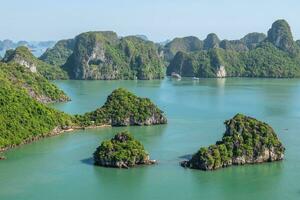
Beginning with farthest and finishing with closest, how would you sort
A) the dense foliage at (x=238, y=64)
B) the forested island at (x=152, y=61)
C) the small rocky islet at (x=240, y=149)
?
the dense foliage at (x=238, y=64) → the forested island at (x=152, y=61) → the small rocky islet at (x=240, y=149)

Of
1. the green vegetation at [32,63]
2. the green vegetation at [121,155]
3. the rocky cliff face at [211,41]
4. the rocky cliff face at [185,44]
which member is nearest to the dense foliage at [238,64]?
the green vegetation at [32,63]

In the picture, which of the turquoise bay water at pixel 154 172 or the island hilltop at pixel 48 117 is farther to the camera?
the island hilltop at pixel 48 117

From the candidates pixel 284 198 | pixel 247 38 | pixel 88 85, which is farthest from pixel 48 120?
pixel 247 38

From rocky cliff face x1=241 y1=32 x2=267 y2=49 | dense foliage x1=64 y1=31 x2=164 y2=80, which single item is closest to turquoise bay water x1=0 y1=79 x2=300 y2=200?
dense foliage x1=64 y1=31 x2=164 y2=80

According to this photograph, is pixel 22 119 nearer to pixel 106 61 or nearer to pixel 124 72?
pixel 106 61

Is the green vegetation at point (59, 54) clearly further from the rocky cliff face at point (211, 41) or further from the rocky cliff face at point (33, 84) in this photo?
the rocky cliff face at point (33, 84)

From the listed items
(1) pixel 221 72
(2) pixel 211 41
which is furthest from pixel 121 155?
(2) pixel 211 41

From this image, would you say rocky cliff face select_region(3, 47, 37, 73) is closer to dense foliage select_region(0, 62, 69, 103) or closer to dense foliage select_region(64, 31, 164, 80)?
dense foliage select_region(64, 31, 164, 80)
